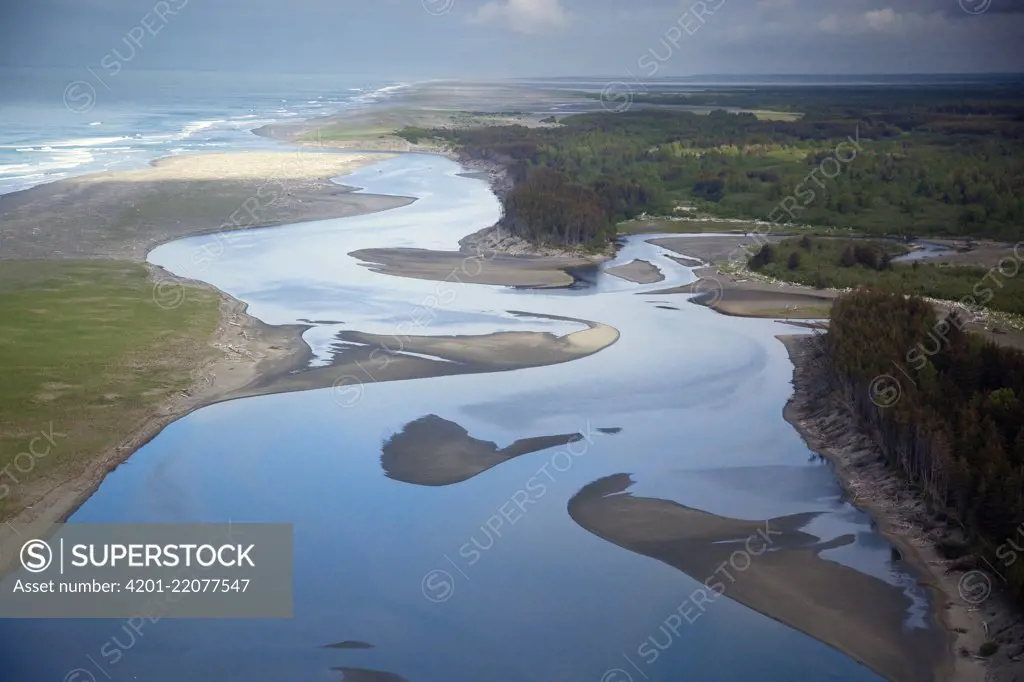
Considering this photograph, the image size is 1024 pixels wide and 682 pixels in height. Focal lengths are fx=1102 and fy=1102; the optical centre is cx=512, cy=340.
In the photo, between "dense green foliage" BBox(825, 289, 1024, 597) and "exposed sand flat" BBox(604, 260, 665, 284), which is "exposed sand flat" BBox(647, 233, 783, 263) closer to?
"exposed sand flat" BBox(604, 260, 665, 284)

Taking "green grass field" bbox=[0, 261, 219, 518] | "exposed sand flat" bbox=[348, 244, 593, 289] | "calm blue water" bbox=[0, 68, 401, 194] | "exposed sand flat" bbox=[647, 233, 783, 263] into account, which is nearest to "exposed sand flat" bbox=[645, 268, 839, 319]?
"exposed sand flat" bbox=[647, 233, 783, 263]

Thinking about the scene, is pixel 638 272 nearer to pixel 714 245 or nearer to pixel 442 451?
pixel 714 245

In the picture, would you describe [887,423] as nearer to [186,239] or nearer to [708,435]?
[708,435]

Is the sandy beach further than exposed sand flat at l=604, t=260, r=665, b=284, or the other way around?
exposed sand flat at l=604, t=260, r=665, b=284

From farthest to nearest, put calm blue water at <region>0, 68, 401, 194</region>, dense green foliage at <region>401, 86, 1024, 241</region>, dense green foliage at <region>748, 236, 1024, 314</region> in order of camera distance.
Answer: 1. calm blue water at <region>0, 68, 401, 194</region>
2. dense green foliage at <region>401, 86, 1024, 241</region>
3. dense green foliage at <region>748, 236, 1024, 314</region>

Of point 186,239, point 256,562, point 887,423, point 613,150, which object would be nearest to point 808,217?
point 613,150

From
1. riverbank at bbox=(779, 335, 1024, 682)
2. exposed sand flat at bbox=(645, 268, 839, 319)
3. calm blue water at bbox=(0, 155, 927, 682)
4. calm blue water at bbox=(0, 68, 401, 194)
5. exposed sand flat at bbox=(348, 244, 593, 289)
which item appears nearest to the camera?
riverbank at bbox=(779, 335, 1024, 682)
